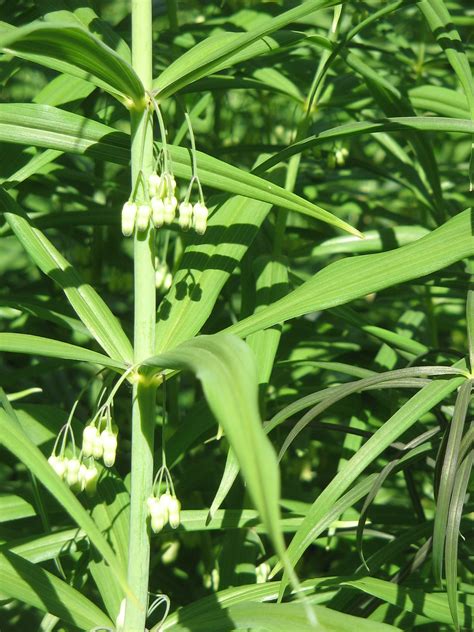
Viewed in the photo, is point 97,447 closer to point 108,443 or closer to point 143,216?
point 108,443

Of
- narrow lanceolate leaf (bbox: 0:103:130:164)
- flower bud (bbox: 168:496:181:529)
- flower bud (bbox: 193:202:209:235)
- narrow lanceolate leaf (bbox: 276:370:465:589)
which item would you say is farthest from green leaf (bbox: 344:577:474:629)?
narrow lanceolate leaf (bbox: 0:103:130:164)

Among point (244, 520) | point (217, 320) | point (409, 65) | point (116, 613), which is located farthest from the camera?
point (409, 65)

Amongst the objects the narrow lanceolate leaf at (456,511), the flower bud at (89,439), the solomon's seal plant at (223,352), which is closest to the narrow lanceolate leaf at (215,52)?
the solomon's seal plant at (223,352)

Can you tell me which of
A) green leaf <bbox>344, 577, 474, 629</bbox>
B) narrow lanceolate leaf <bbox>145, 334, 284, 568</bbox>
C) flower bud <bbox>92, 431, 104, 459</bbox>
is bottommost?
green leaf <bbox>344, 577, 474, 629</bbox>

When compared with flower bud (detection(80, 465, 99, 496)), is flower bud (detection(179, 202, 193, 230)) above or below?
above

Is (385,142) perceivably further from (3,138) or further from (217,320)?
(3,138)

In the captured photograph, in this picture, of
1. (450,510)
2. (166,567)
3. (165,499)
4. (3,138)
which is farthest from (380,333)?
(166,567)

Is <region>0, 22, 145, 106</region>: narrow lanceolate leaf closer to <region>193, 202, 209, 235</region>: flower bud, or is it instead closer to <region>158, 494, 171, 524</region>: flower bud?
<region>193, 202, 209, 235</region>: flower bud
